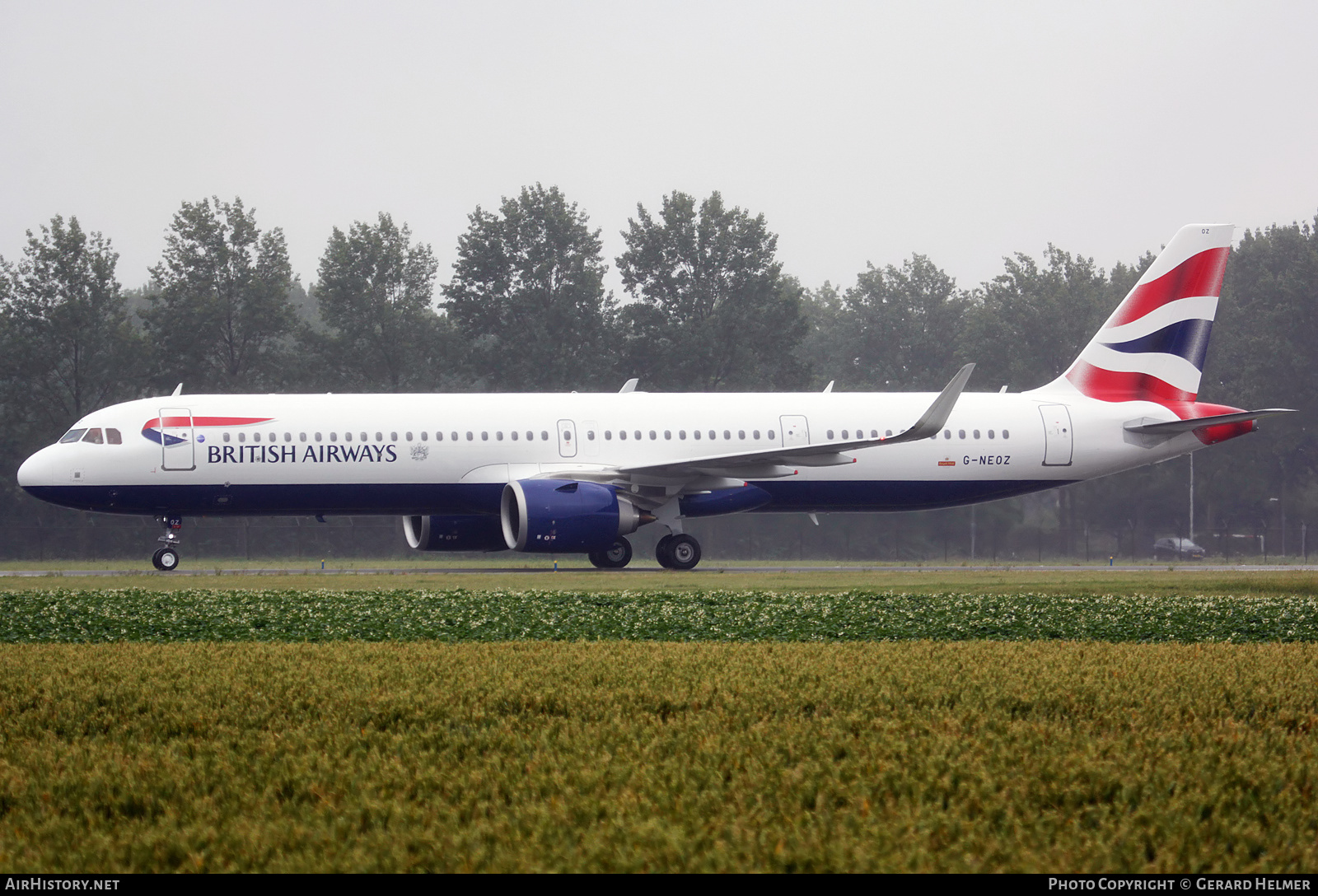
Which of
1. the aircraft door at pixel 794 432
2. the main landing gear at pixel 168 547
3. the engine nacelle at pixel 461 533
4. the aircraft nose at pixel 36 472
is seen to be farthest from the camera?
the engine nacelle at pixel 461 533

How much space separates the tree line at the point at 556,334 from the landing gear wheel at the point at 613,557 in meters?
24.7

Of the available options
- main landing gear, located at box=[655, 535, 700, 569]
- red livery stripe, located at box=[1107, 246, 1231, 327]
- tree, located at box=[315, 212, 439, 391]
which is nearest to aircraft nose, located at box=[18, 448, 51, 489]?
main landing gear, located at box=[655, 535, 700, 569]

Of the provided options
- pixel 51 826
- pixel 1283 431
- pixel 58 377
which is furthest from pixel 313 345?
pixel 51 826

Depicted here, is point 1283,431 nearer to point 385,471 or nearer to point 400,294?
point 400,294

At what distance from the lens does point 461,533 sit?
27.5 meters

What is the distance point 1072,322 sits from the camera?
64.1m

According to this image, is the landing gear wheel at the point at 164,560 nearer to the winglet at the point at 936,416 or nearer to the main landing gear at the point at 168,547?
the main landing gear at the point at 168,547

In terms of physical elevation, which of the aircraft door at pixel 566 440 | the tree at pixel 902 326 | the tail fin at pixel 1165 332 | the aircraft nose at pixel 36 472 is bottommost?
the aircraft nose at pixel 36 472

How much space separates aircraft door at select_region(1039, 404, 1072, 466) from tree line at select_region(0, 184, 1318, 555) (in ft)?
69.5

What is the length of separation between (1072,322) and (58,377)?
44539 millimetres

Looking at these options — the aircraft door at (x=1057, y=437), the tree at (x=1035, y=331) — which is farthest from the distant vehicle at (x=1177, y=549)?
the aircraft door at (x=1057, y=437)

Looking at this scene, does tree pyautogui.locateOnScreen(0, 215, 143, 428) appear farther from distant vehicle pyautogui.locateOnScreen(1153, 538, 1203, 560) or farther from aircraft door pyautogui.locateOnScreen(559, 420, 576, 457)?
distant vehicle pyautogui.locateOnScreen(1153, 538, 1203, 560)

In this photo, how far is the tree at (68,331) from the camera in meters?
49.4

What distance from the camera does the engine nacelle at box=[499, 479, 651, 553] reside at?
24.3 metres
